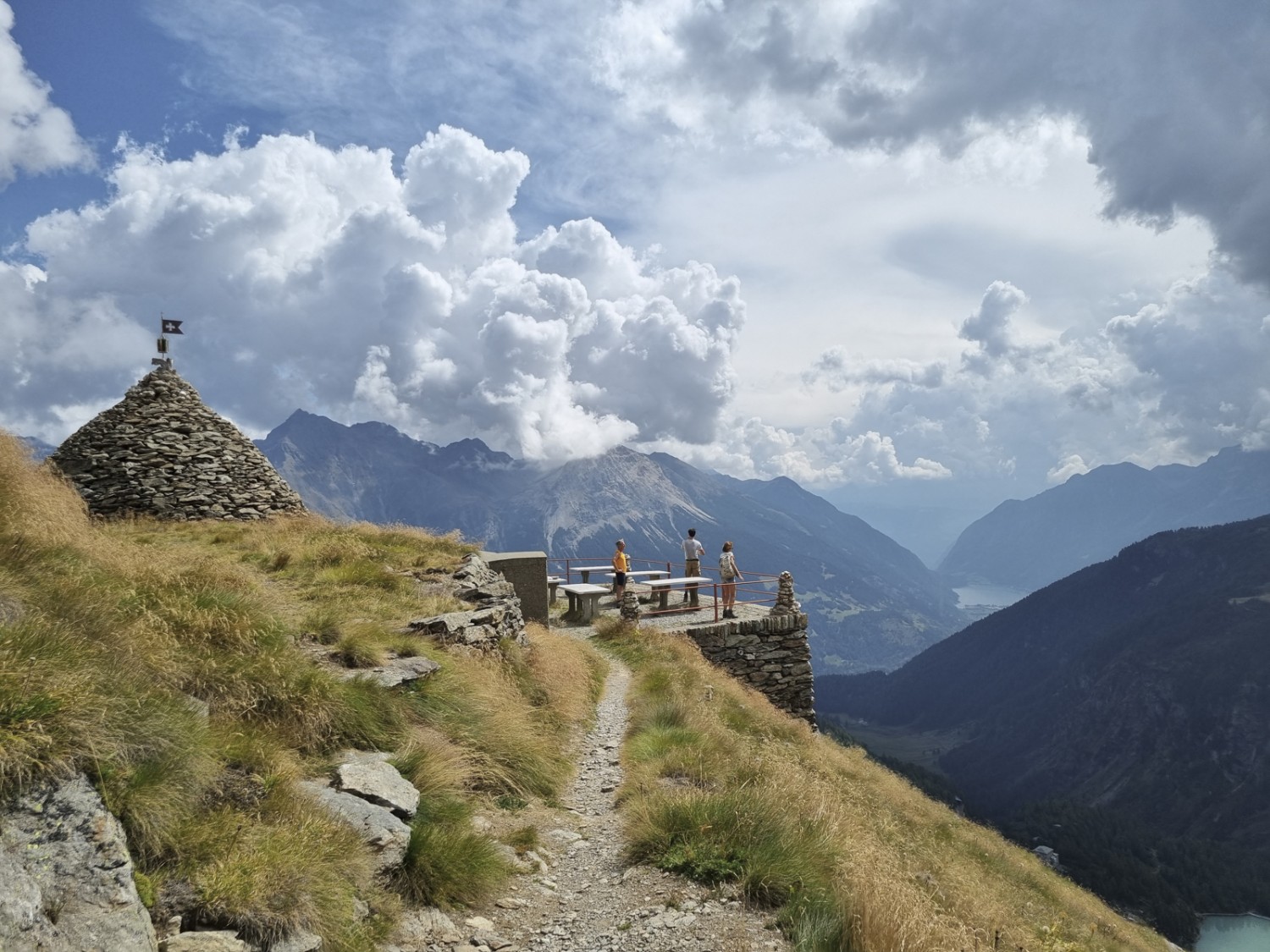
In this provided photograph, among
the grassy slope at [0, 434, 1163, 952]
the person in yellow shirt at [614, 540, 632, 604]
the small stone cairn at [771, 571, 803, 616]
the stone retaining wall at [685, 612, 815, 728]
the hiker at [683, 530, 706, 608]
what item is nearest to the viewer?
the grassy slope at [0, 434, 1163, 952]

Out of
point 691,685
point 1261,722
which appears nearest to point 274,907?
point 691,685

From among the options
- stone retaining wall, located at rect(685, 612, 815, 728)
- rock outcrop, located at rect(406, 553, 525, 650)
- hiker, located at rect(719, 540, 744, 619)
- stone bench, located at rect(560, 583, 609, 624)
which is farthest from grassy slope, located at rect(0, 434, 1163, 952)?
hiker, located at rect(719, 540, 744, 619)

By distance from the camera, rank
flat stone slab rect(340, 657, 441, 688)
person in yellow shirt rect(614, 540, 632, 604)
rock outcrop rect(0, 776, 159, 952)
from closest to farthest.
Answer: rock outcrop rect(0, 776, 159, 952), flat stone slab rect(340, 657, 441, 688), person in yellow shirt rect(614, 540, 632, 604)

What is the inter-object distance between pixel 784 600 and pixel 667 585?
4009 millimetres

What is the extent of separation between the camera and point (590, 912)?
6246 mm

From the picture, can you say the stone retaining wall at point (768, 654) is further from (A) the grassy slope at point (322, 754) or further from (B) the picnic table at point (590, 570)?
(A) the grassy slope at point (322, 754)

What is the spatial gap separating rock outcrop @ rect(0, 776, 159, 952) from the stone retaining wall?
19.5 m

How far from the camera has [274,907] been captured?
4.61 meters

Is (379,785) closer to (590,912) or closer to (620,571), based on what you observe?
(590,912)

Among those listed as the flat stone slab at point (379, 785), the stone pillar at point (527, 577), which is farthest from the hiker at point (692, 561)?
the flat stone slab at point (379, 785)

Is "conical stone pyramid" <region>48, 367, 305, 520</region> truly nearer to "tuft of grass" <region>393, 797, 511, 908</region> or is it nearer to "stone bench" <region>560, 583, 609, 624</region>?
"stone bench" <region>560, 583, 609, 624</region>

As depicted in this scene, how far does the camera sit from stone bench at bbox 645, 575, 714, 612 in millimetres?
25172

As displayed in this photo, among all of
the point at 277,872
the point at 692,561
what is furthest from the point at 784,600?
the point at 277,872

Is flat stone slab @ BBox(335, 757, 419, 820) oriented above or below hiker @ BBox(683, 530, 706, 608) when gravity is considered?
below
